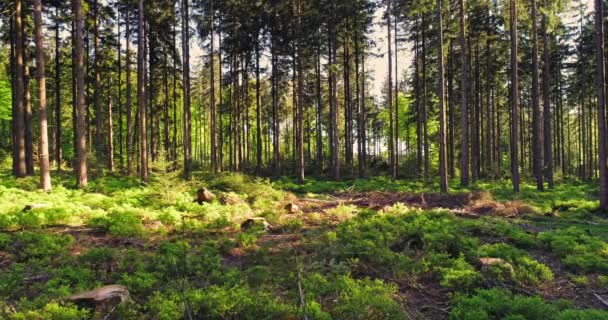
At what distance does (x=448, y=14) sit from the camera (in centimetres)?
2255

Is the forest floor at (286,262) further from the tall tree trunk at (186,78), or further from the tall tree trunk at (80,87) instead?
the tall tree trunk at (186,78)

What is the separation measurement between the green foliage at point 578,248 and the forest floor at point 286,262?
3 centimetres

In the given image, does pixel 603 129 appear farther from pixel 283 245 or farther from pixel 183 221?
pixel 183 221

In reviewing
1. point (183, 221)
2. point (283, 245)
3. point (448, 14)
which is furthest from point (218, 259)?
point (448, 14)

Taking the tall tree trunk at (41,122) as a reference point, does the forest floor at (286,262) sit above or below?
below

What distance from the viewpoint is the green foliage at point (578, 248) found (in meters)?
7.68

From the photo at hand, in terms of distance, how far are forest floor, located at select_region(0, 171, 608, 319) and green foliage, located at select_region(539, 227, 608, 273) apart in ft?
0.09

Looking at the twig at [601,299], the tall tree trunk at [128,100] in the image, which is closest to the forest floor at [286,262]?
the twig at [601,299]

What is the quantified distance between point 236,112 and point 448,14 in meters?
17.4

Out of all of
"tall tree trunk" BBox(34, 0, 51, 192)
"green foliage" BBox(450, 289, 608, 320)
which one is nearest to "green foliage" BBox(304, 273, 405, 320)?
"green foliage" BBox(450, 289, 608, 320)

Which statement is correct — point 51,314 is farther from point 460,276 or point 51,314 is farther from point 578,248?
point 578,248

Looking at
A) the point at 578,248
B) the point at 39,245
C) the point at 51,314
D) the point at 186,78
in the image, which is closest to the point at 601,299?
the point at 578,248

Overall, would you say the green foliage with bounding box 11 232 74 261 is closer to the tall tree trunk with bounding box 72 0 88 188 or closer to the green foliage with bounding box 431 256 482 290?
the green foliage with bounding box 431 256 482 290

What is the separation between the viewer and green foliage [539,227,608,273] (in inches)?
303
